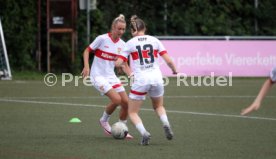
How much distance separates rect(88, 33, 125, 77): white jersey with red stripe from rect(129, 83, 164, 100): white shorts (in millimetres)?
1663

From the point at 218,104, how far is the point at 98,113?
13.0 feet

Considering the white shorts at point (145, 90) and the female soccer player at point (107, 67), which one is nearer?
the white shorts at point (145, 90)

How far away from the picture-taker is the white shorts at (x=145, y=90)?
1281 cm

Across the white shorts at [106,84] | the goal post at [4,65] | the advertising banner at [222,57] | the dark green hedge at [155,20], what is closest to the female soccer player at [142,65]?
the white shorts at [106,84]

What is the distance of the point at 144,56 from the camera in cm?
1283

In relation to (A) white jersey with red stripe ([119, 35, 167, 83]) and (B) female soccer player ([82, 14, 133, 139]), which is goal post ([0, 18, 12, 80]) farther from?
(A) white jersey with red stripe ([119, 35, 167, 83])

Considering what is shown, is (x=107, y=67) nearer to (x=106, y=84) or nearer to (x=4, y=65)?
(x=106, y=84)

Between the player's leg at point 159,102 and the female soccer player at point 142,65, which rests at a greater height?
the female soccer player at point 142,65

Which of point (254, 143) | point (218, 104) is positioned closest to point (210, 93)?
point (218, 104)

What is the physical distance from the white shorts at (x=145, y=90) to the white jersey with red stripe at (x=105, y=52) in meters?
1.66

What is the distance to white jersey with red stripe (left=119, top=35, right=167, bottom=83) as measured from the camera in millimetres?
12812

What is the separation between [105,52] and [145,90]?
1901 millimetres

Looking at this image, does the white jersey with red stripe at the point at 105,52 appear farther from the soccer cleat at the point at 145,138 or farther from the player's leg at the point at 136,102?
the soccer cleat at the point at 145,138

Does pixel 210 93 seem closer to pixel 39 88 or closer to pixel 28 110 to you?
pixel 39 88
